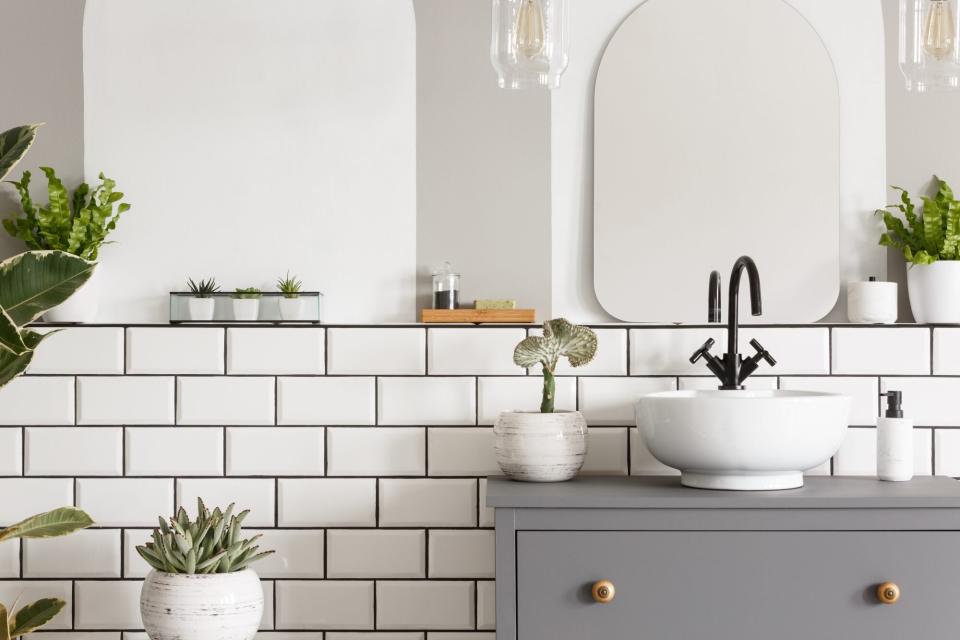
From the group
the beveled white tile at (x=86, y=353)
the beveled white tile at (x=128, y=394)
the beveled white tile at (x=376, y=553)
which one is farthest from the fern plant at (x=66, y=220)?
the beveled white tile at (x=376, y=553)

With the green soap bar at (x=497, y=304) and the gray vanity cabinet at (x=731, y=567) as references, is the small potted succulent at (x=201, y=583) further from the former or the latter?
the green soap bar at (x=497, y=304)

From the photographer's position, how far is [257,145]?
79.7 inches

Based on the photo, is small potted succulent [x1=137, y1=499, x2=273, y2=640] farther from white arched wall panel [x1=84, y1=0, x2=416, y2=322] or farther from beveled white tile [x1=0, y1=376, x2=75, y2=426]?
white arched wall panel [x1=84, y1=0, x2=416, y2=322]

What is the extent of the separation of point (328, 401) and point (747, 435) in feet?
2.93

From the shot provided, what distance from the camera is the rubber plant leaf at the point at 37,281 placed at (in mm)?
1674

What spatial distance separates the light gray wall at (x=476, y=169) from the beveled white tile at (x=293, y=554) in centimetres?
57

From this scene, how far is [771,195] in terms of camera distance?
200cm

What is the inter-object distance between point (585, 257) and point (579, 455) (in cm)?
47

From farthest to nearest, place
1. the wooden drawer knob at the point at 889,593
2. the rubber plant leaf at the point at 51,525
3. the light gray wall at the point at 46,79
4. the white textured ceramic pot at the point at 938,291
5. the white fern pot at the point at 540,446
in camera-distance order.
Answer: the light gray wall at the point at 46,79, the white textured ceramic pot at the point at 938,291, the white fern pot at the point at 540,446, the rubber plant leaf at the point at 51,525, the wooden drawer knob at the point at 889,593

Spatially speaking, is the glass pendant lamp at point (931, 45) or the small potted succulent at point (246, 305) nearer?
the glass pendant lamp at point (931, 45)

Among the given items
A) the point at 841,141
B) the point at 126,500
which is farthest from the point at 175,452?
the point at 841,141

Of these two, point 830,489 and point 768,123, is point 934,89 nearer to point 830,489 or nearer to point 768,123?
point 768,123

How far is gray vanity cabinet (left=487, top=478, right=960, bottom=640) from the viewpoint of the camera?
1566mm

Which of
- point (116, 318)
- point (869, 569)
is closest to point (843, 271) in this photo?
point (869, 569)
